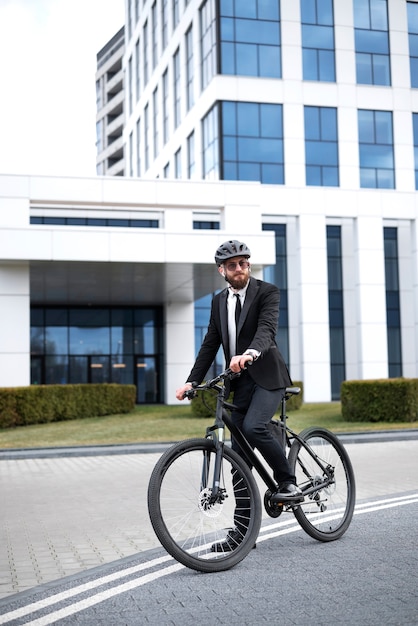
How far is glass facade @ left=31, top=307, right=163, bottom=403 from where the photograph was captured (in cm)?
3591

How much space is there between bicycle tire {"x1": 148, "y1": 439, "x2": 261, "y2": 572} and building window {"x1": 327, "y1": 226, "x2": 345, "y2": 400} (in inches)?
1252

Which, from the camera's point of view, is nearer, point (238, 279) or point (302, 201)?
point (238, 279)

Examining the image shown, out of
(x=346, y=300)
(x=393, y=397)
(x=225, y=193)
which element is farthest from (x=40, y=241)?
(x=346, y=300)

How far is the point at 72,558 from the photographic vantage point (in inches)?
240

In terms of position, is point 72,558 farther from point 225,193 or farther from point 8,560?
point 225,193

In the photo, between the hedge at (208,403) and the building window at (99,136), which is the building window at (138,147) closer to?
the building window at (99,136)

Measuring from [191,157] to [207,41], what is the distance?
569cm

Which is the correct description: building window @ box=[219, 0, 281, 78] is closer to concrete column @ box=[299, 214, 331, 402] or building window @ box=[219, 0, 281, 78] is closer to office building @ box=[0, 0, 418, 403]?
office building @ box=[0, 0, 418, 403]

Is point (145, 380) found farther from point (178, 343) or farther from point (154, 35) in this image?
point (154, 35)

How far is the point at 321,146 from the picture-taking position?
3656 cm

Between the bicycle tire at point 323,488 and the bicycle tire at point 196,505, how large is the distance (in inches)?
22.2

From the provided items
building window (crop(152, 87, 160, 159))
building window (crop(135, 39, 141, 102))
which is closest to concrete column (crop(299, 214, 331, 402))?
building window (crop(152, 87, 160, 159))

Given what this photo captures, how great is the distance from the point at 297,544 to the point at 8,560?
2.20 metres

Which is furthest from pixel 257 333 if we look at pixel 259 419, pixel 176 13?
pixel 176 13
